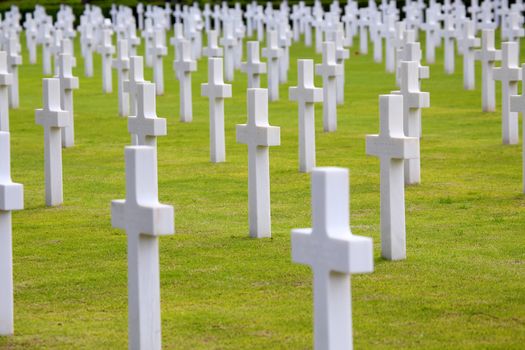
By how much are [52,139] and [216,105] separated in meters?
3.42

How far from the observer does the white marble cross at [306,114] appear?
14.4m

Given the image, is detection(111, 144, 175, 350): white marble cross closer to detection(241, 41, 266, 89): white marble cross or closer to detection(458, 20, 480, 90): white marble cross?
detection(241, 41, 266, 89): white marble cross

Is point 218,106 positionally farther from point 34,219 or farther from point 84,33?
point 84,33

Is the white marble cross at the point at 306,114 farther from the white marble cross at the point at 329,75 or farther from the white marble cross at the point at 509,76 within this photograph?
the white marble cross at the point at 329,75

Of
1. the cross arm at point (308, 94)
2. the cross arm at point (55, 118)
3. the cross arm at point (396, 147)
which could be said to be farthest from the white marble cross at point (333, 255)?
the cross arm at point (308, 94)

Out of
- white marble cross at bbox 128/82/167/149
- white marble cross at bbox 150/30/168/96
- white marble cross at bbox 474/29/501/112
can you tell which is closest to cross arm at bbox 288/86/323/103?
white marble cross at bbox 128/82/167/149

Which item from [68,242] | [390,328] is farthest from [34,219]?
[390,328]

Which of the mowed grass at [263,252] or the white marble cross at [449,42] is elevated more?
the white marble cross at [449,42]

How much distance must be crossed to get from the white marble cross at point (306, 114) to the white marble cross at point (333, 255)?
27.5 ft

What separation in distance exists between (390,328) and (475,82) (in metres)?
18.4

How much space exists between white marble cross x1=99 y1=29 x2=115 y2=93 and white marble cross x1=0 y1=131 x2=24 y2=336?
1765cm

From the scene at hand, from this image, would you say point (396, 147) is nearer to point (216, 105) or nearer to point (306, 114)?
point (306, 114)

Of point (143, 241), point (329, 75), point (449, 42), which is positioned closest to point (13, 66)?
point (329, 75)

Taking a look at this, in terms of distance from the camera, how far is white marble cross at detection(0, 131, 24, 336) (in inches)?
297
